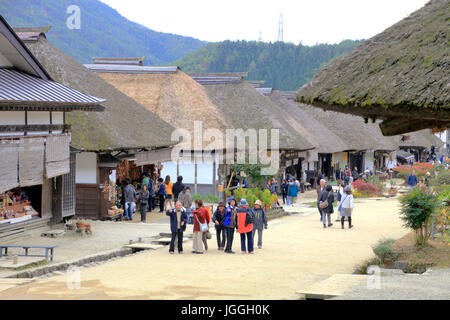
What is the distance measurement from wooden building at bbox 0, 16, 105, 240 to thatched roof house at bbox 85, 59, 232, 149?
1340cm

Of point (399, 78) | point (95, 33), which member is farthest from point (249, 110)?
point (95, 33)

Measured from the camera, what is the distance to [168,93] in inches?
1350

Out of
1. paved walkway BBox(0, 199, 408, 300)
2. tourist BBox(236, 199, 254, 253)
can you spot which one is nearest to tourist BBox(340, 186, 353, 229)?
paved walkway BBox(0, 199, 408, 300)

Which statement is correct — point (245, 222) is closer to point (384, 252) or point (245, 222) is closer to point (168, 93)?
point (384, 252)

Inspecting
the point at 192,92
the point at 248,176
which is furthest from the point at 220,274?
the point at 192,92

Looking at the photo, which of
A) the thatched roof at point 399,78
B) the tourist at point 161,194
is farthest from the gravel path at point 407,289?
the tourist at point 161,194

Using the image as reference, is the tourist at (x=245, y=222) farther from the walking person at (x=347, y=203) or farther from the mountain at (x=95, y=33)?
the mountain at (x=95, y=33)

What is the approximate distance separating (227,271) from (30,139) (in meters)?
6.56

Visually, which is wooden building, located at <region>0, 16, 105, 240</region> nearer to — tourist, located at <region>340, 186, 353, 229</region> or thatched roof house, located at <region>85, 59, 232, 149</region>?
tourist, located at <region>340, 186, 353, 229</region>

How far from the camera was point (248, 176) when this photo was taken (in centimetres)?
3100

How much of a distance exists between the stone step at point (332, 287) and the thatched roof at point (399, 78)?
2.65m

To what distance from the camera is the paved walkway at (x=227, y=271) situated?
431 inches

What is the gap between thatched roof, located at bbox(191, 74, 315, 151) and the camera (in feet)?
125

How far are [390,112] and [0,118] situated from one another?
9937mm
